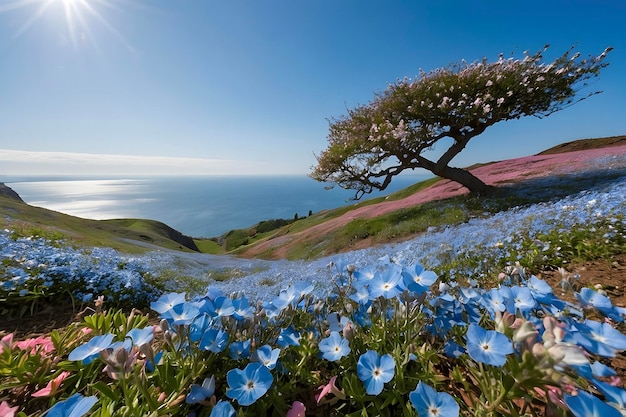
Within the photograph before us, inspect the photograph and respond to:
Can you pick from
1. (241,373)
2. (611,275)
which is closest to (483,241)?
(611,275)

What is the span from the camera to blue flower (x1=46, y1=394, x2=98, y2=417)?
133cm

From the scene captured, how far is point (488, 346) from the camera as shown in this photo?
149 cm

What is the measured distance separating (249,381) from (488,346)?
142cm

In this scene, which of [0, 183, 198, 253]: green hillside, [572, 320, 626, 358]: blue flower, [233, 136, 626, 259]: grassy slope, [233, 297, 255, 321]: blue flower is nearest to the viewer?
[572, 320, 626, 358]: blue flower

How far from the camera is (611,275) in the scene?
4.63 m

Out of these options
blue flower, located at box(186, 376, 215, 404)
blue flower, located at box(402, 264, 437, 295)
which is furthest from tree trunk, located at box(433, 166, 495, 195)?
blue flower, located at box(186, 376, 215, 404)

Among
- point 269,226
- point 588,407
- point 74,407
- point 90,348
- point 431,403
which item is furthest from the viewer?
point 269,226

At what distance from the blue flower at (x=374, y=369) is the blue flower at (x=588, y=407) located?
82 cm

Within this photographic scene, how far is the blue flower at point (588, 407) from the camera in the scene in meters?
1.22

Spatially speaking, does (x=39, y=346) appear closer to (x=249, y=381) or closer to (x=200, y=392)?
(x=200, y=392)

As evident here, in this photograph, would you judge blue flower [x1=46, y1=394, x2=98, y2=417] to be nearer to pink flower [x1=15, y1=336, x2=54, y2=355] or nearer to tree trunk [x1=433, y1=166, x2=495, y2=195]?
pink flower [x1=15, y1=336, x2=54, y2=355]

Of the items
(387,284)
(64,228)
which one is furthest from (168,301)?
(64,228)

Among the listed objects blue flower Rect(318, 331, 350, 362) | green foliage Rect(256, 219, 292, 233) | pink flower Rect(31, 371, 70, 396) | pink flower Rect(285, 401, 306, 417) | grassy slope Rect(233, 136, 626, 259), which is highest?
pink flower Rect(31, 371, 70, 396)

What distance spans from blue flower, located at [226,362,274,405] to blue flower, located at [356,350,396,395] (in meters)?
0.58
